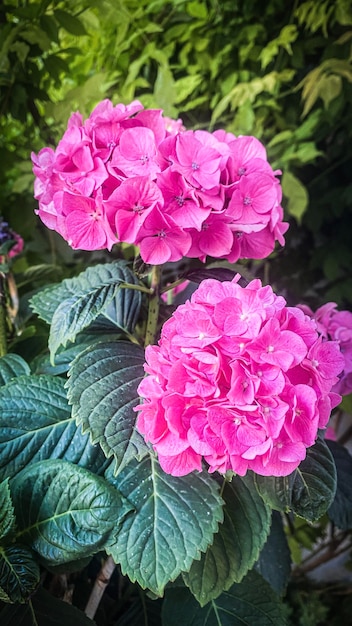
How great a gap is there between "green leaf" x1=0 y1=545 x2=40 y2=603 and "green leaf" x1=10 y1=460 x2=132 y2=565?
0.02 metres

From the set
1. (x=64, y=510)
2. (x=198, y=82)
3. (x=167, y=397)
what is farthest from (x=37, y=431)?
(x=198, y=82)

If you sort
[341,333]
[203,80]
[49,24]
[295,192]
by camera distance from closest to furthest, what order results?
[341,333] → [49,24] → [295,192] → [203,80]

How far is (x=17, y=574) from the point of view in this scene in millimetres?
479

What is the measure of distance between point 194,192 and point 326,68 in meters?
0.62

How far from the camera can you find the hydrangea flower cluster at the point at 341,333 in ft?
2.08

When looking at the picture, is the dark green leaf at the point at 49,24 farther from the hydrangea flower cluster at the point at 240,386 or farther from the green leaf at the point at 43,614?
the green leaf at the point at 43,614

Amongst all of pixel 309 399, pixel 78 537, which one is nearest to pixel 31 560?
pixel 78 537

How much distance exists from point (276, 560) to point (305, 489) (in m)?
0.29

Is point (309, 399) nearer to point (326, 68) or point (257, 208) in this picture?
point (257, 208)

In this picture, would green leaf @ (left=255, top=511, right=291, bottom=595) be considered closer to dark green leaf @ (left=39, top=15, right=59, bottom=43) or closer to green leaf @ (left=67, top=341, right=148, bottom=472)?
green leaf @ (left=67, top=341, right=148, bottom=472)

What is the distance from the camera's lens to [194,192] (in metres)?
0.48

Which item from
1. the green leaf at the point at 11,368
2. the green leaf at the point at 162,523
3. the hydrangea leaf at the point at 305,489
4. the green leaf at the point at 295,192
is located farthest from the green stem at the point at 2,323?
the green leaf at the point at 295,192

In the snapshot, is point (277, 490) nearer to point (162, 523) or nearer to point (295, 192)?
point (162, 523)

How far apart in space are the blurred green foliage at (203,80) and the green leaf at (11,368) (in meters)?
0.42
